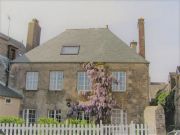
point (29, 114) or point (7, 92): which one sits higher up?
point (7, 92)

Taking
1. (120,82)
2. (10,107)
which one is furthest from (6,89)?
(120,82)

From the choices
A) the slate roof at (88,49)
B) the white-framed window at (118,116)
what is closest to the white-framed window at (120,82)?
the slate roof at (88,49)

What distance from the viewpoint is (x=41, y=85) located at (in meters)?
27.6

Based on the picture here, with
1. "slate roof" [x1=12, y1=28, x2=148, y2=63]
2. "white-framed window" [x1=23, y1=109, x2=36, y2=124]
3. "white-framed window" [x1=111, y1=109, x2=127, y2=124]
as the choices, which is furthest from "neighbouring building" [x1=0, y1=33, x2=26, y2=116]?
"white-framed window" [x1=111, y1=109, x2=127, y2=124]

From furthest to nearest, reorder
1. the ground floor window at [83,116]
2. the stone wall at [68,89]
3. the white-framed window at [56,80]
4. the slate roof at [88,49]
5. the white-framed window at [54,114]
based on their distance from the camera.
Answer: the white-framed window at [56,80]
the slate roof at [88,49]
the white-framed window at [54,114]
the stone wall at [68,89]
the ground floor window at [83,116]

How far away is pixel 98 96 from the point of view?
2542cm

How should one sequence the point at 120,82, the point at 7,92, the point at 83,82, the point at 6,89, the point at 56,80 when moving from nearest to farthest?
the point at 7,92
the point at 120,82
the point at 6,89
the point at 83,82
the point at 56,80

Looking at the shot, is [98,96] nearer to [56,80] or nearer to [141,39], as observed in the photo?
[56,80]

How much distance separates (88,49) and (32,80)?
5.73 m

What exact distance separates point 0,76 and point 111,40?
10.7 m

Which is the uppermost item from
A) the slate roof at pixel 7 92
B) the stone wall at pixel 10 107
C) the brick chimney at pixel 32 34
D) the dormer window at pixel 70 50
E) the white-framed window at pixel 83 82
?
the brick chimney at pixel 32 34

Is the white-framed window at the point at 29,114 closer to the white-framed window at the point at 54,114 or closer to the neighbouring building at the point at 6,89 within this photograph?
the neighbouring building at the point at 6,89

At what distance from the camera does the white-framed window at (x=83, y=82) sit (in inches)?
1059

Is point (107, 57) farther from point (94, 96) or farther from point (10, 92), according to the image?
Result: point (10, 92)
